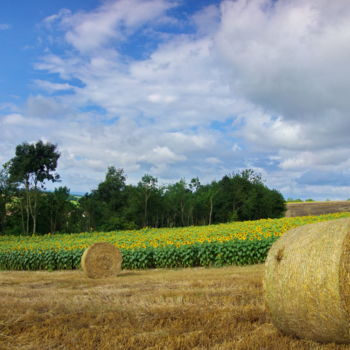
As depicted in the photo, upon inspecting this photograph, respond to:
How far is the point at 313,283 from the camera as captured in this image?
4.27 meters

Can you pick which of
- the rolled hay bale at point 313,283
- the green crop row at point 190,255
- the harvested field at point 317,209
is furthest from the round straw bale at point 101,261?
the harvested field at point 317,209

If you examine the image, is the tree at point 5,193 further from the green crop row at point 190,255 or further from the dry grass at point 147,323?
the dry grass at point 147,323

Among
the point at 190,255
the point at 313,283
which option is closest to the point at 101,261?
the point at 190,255

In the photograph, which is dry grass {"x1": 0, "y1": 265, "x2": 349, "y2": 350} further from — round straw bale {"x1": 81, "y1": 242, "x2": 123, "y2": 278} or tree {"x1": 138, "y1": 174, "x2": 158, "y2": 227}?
tree {"x1": 138, "y1": 174, "x2": 158, "y2": 227}

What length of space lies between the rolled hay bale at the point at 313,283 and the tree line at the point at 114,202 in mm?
35741

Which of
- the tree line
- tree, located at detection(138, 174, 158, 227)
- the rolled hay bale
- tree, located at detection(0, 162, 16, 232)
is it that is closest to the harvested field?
the tree line

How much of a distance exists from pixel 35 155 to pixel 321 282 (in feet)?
138

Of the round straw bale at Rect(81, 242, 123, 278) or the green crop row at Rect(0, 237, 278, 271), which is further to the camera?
the green crop row at Rect(0, 237, 278, 271)

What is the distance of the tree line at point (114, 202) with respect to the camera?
136 feet

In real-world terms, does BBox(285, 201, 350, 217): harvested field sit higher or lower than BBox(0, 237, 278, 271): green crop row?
higher

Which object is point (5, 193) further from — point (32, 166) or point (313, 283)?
point (313, 283)

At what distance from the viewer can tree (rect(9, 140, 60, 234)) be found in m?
41.1

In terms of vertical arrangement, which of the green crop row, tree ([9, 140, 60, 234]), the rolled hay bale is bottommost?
the green crop row

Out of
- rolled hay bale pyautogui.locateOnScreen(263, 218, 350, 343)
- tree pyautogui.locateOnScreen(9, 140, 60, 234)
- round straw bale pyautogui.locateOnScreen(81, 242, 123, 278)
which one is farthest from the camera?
tree pyautogui.locateOnScreen(9, 140, 60, 234)
